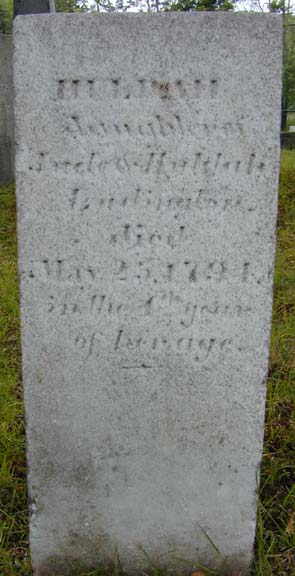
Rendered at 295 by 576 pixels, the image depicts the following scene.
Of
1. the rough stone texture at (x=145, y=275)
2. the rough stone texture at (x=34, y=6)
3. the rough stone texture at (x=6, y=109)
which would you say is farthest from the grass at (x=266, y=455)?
the rough stone texture at (x=6, y=109)

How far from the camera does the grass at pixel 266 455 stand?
1.98m

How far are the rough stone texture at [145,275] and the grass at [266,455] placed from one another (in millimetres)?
124

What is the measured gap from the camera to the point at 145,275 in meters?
1.68

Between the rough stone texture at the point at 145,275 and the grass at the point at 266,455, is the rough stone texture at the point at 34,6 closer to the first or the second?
the grass at the point at 266,455

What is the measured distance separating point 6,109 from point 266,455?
6451 mm

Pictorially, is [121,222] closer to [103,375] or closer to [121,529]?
[103,375]

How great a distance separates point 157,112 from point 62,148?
11.1 inches

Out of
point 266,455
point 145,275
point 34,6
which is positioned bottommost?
point 266,455

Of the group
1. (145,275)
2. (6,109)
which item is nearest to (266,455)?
(145,275)

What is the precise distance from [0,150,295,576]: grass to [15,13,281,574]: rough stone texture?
12cm

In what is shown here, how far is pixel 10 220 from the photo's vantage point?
6.26 meters

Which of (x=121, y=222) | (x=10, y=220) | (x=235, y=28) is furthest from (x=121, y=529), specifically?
(x=10, y=220)

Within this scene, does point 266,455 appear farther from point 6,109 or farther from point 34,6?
point 6,109


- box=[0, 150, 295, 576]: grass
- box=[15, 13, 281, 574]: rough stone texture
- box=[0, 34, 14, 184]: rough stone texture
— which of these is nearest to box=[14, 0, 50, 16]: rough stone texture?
box=[0, 34, 14, 184]: rough stone texture
